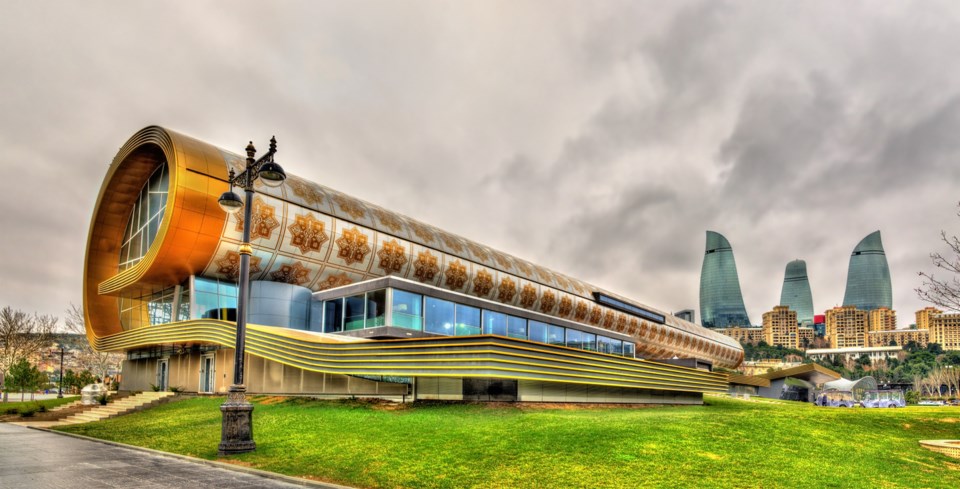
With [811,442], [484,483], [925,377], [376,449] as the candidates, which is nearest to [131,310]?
[376,449]

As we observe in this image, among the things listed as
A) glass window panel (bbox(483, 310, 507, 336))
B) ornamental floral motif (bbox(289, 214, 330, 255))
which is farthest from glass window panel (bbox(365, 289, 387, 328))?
glass window panel (bbox(483, 310, 507, 336))

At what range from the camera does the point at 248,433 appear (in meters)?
15.4

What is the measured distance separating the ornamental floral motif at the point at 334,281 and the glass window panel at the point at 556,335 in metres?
14.6

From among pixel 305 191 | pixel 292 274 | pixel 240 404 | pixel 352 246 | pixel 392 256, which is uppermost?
pixel 305 191

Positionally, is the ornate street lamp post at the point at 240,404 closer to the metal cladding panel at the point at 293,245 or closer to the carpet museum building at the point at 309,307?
the carpet museum building at the point at 309,307

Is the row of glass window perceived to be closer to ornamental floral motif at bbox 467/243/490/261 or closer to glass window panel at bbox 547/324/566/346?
glass window panel at bbox 547/324/566/346

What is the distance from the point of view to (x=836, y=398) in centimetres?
6531

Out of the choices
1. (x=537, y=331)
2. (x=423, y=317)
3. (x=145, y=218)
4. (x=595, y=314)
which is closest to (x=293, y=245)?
(x=423, y=317)

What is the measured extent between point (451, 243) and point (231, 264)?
1906cm

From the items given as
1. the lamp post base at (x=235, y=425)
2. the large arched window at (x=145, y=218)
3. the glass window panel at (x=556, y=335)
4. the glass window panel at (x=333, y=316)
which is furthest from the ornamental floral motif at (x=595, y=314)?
the lamp post base at (x=235, y=425)

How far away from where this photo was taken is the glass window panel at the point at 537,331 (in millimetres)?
39938

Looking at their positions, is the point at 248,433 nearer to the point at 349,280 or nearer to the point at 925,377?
the point at 349,280

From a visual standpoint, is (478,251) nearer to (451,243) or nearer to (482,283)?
(482,283)

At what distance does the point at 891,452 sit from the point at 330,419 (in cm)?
1613
